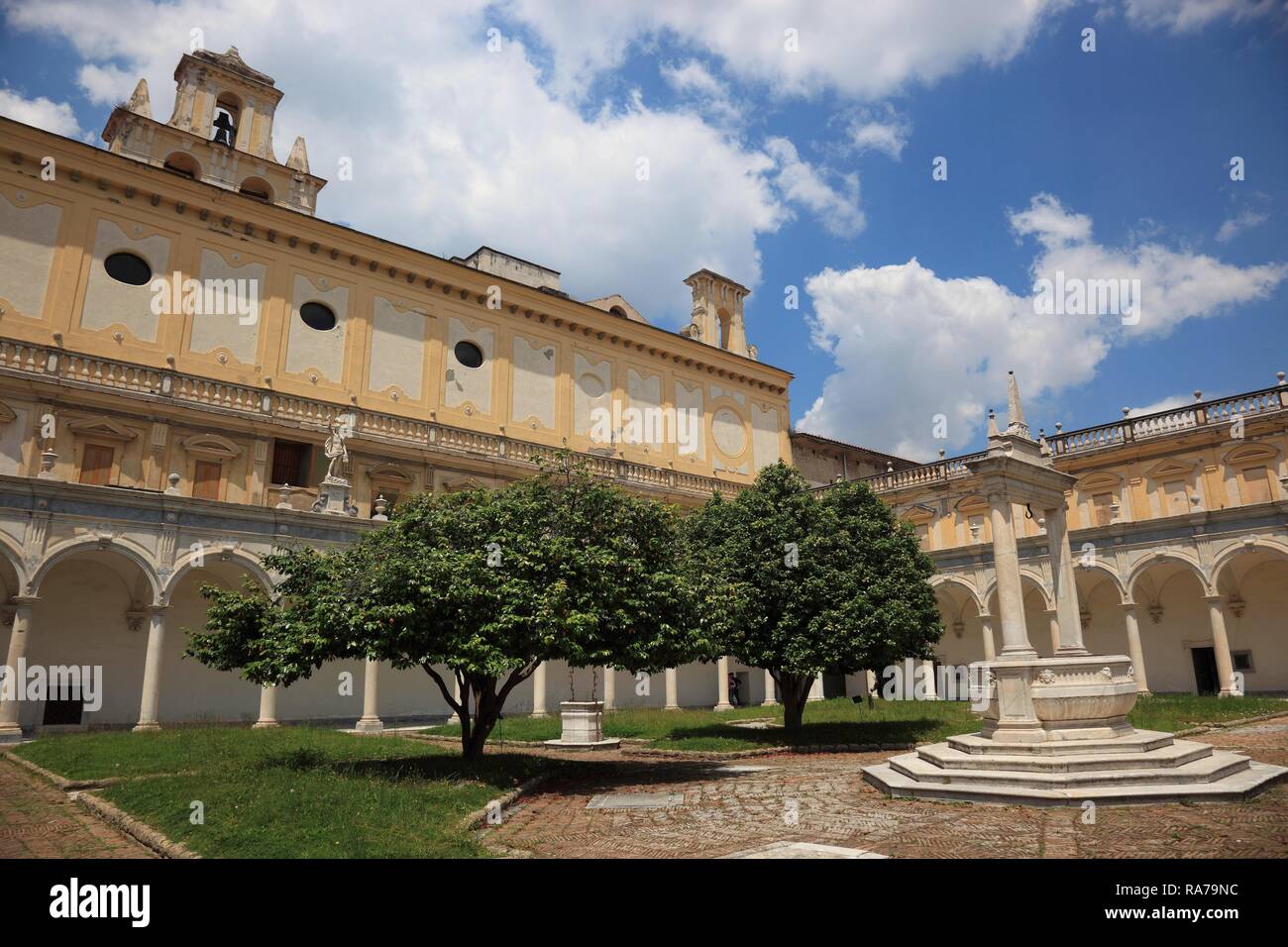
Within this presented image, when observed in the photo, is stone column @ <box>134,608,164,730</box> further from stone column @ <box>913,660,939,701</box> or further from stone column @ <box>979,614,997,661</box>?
stone column @ <box>913,660,939,701</box>

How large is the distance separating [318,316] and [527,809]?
2409cm

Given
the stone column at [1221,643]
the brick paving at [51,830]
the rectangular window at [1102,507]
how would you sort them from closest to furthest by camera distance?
1. the brick paving at [51,830]
2. the stone column at [1221,643]
3. the rectangular window at [1102,507]

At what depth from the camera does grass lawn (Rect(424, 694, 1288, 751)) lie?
1927 centimetres

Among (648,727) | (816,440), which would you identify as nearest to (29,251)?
(648,727)

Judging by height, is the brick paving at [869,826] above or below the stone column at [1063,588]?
below

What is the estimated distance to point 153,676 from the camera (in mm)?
20531

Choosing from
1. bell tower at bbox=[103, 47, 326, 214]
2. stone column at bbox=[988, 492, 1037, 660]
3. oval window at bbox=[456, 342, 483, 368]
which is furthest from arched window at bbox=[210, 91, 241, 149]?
stone column at bbox=[988, 492, 1037, 660]

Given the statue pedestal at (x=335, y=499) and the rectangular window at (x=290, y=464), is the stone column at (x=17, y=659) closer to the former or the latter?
the statue pedestal at (x=335, y=499)

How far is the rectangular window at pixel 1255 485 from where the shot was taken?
90.6 feet

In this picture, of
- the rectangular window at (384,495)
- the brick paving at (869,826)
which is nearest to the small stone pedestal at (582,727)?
the brick paving at (869,826)

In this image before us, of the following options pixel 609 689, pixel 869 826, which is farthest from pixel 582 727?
pixel 869 826

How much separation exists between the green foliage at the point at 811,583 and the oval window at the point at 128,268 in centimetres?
2002
